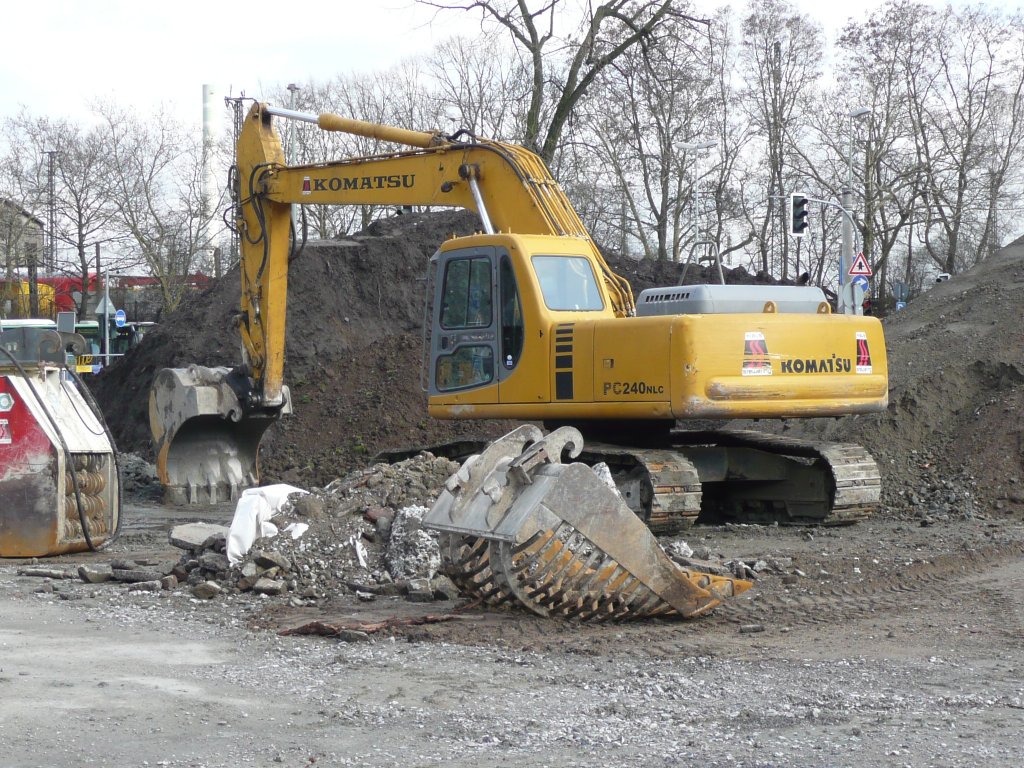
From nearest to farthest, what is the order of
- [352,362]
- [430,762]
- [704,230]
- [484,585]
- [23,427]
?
1. [430,762]
2. [484,585]
3. [23,427]
4. [352,362]
5. [704,230]

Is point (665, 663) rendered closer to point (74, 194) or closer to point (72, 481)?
point (72, 481)

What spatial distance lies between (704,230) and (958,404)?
20376 millimetres

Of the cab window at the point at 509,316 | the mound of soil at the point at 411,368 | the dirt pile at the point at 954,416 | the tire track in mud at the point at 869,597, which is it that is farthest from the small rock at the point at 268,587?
the mound of soil at the point at 411,368

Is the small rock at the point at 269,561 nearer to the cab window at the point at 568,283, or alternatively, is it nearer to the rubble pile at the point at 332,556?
the rubble pile at the point at 332,556

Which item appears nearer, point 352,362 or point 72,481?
point 72,481

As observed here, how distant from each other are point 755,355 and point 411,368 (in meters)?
9.92

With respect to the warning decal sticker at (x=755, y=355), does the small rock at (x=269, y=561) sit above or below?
below

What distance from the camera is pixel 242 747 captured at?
15.3ft

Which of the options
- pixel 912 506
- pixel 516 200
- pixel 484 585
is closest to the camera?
pixel 484 585

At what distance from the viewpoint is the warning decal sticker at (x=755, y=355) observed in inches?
413

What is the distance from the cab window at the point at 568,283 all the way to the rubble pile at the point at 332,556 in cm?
265

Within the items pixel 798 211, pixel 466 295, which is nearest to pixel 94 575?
pixel 466 295

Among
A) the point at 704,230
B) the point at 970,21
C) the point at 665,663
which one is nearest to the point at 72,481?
the point at 665,663

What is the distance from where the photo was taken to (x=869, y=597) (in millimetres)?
7883
